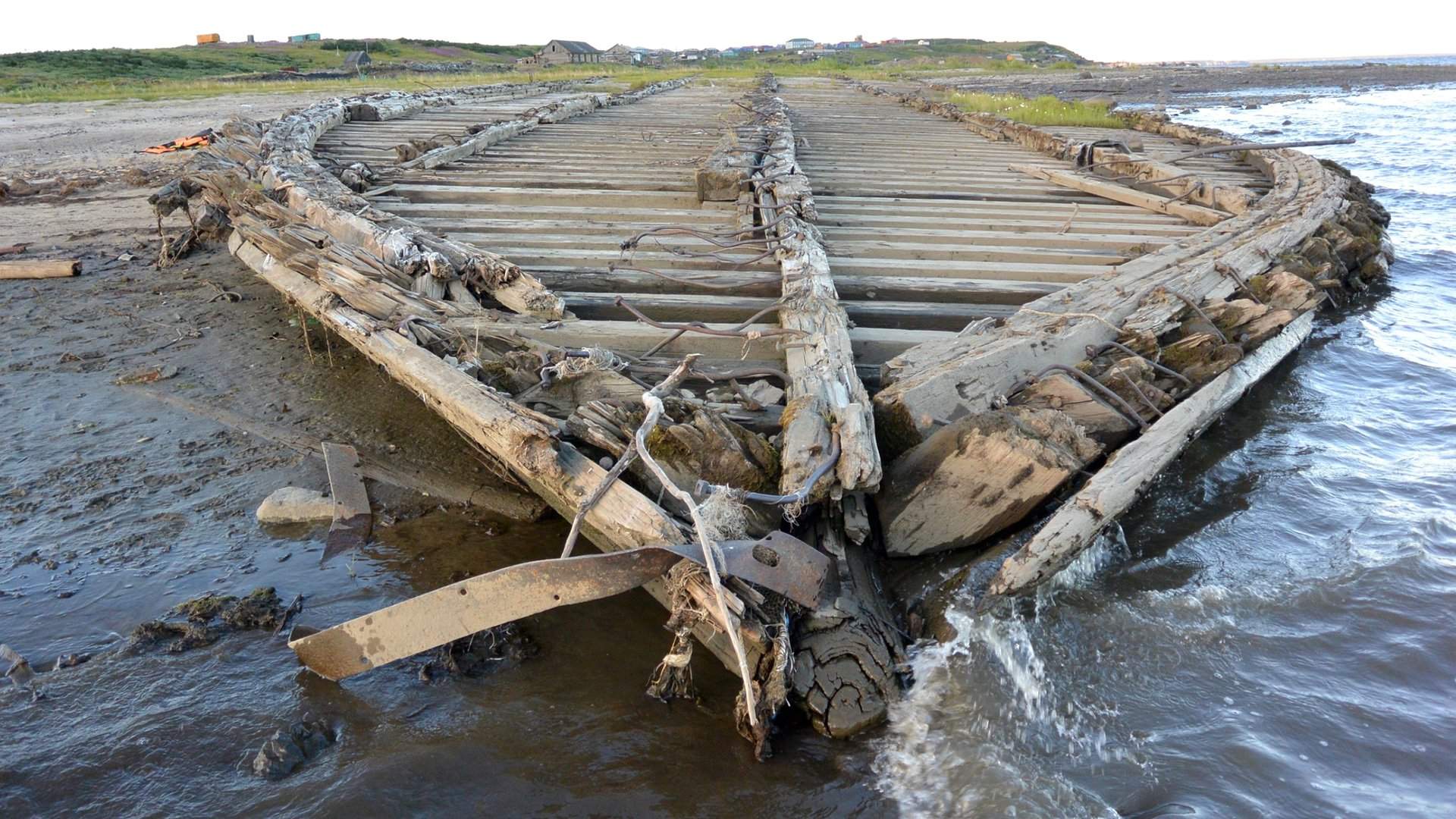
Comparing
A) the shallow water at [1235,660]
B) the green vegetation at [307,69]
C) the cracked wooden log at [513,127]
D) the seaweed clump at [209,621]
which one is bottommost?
the shallow water at [1235,660]

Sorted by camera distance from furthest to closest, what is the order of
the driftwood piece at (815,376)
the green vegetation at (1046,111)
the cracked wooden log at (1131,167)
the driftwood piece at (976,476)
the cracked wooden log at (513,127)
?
the green vegetation at (1046,111) → the cracked wooden log at (513,127) → the cracked wooden log at (1131,167) → the driftwood piece at (976,476) → the driftwood piece at (815,376)

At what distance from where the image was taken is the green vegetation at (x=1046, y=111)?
48.2ft

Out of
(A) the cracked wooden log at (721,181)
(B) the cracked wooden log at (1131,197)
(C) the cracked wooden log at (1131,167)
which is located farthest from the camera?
(C) the cracked wooden log at (1131,167)

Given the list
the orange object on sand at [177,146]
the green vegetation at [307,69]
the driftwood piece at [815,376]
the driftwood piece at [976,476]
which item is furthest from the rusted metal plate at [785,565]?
the green vegetation at [307,69]

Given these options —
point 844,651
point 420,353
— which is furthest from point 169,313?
point 844,651

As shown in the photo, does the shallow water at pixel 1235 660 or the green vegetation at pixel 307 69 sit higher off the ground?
the green vegetation at pixel 307 69

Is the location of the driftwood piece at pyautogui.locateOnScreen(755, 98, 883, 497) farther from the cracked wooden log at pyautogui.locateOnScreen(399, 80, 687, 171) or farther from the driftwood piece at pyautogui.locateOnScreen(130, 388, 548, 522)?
the cracked wooden log at pyautogui.locateOnScreen(399, 80, 687, 171)

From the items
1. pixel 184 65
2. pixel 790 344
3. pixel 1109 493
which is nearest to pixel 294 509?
pixel 790 344

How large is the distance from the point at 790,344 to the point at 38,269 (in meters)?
7.30

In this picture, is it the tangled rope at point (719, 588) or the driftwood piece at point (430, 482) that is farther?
the driftwood piece at point (430, 482)

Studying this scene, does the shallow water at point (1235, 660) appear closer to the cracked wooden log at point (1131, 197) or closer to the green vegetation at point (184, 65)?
the cracked wooden log at point (1131, 197)

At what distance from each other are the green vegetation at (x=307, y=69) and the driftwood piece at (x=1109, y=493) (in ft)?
65.8

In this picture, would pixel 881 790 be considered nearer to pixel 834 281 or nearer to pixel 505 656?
pixel 505 656

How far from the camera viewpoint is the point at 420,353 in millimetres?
3676
